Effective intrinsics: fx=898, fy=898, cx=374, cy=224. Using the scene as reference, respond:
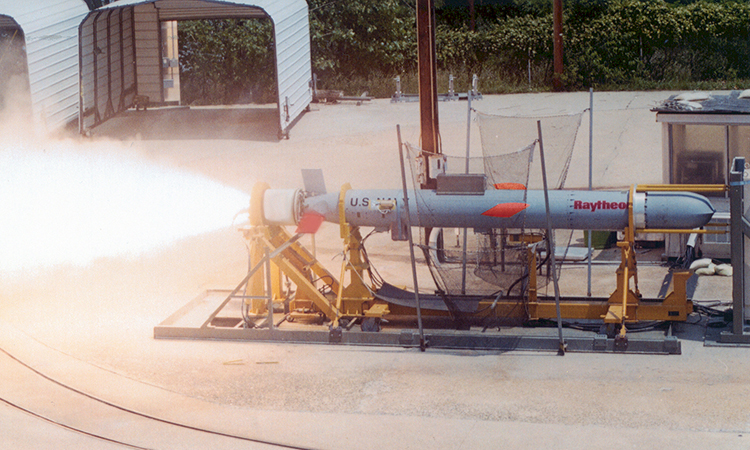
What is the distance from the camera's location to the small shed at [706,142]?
14.7 meters

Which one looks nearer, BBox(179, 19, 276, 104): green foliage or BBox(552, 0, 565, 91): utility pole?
BBox(552, 0, 565, 91): utility pole

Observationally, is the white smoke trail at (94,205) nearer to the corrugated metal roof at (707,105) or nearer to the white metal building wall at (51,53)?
the white metal building wall at (51,53)

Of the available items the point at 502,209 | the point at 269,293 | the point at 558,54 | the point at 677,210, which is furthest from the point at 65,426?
the point at 558,54

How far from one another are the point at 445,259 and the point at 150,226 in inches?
268

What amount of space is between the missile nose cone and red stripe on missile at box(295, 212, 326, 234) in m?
4.39

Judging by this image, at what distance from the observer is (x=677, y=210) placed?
11.5 metres

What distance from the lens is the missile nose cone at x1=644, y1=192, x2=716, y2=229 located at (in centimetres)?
1150

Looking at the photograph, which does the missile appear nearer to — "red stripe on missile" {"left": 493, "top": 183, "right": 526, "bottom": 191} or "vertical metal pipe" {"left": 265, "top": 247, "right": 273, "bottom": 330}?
"red stripe on missile" {"left": 493, "top": 183, "right": 526, "bottom": 191}

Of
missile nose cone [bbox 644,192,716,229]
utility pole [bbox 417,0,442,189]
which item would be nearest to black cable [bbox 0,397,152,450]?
missile nose cone [bbox 644,192,716,229]

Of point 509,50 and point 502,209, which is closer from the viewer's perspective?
point 502,209

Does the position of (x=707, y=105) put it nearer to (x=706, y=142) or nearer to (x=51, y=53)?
(x=706, y=142)

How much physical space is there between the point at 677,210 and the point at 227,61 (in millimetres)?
22898

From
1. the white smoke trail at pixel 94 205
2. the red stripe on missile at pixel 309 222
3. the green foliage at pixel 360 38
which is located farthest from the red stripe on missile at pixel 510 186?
the green foliage at pixel 360 38

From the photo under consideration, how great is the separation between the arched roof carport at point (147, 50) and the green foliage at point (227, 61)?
9.73 ft
